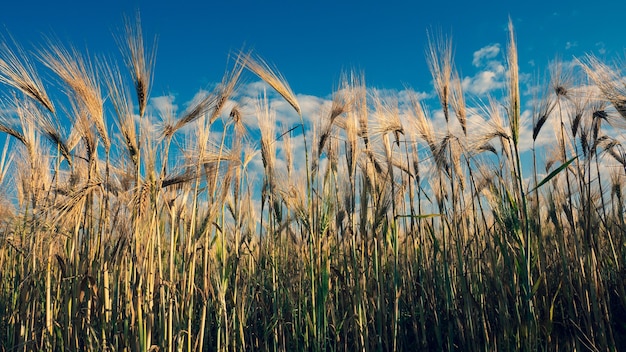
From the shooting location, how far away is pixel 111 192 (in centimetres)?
260

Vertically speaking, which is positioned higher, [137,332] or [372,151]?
[372,151]

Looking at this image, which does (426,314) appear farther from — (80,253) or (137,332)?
(80,253)

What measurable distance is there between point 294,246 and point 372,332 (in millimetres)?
1355

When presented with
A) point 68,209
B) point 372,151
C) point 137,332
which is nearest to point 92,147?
point 68,209

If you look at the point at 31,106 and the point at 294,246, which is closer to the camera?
the point at 31,106

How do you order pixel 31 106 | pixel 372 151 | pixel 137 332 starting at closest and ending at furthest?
pixel 137 332
pixel 31 106
pixel 372 151

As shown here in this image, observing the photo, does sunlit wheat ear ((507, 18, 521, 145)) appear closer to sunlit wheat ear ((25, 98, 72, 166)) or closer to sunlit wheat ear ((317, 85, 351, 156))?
sunlit wheat ear ((317, 85, 351, 156))

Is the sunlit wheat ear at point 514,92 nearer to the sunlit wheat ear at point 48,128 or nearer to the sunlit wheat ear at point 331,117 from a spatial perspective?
the sunlit wheat ear at point 331,117

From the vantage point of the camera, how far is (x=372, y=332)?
127 inches

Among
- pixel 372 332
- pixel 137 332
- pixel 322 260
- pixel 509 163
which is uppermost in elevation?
pixel 509 163

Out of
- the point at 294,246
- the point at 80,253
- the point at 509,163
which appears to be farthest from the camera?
the point at 294,246

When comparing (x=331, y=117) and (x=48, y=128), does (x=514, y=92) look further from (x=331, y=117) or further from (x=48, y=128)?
(x=48, y=128)

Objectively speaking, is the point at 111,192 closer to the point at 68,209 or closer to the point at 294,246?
the point at 68,209

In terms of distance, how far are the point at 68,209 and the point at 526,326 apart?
7.50ft
